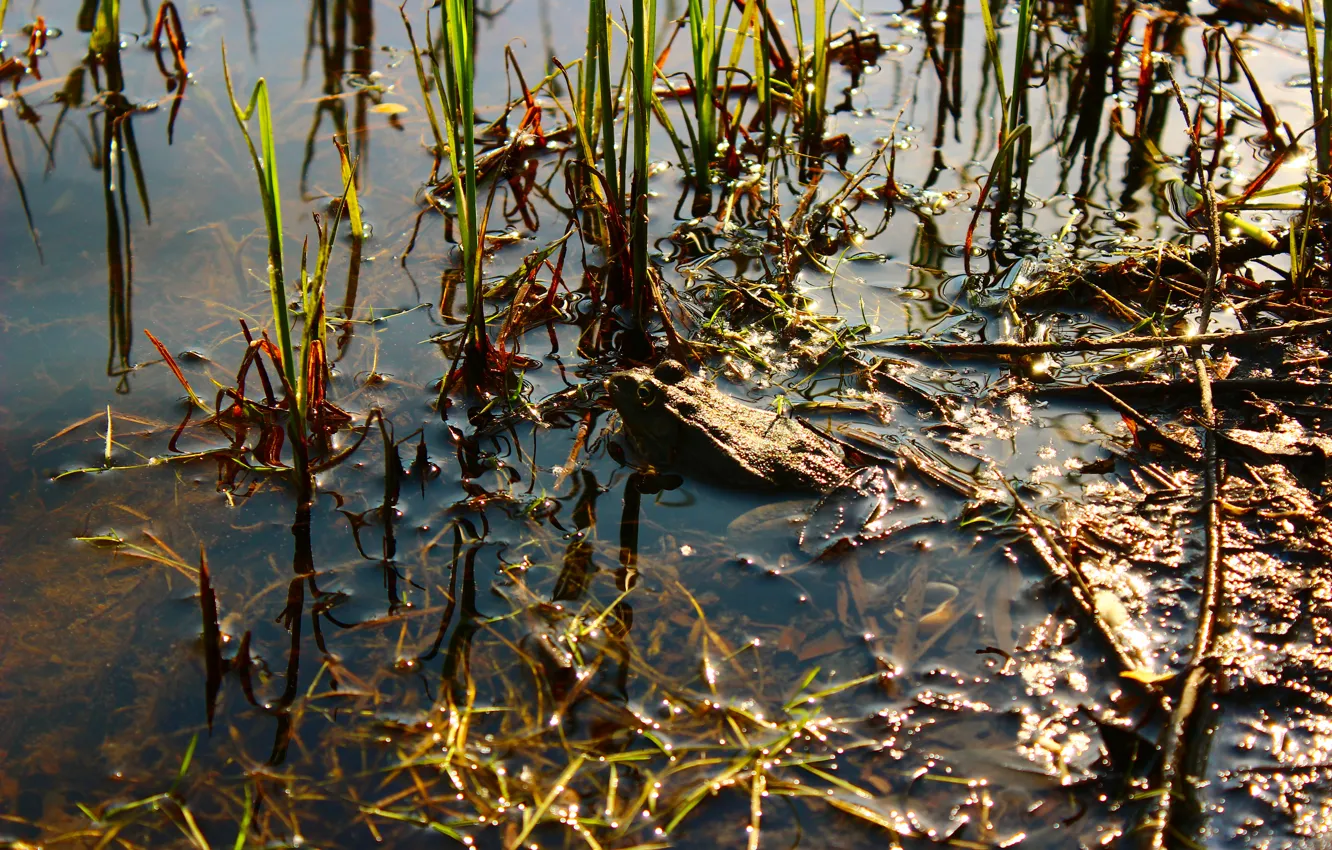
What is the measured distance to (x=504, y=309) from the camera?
4223 mm

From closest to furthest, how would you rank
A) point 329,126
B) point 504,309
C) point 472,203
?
point 472,203, point 504,309, point 329,126

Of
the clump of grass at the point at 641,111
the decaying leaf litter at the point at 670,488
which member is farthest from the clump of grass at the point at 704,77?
the clump of grass at the point at 641,111

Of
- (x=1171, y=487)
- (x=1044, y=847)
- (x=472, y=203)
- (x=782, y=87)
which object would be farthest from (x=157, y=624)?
(x=782, y=87)

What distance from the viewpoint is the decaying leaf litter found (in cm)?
257

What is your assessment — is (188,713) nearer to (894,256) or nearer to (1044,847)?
(1044,847)

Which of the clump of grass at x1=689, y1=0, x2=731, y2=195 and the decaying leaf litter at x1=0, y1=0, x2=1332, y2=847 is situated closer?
the decaying leaf litter at x1=0, y1=0, x2=1332, y2=847

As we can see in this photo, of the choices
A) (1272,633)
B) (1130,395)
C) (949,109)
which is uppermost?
(949,109)

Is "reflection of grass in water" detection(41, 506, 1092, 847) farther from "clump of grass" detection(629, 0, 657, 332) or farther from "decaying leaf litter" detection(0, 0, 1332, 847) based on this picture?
"clump of grass" detection(629, 0, 657, 332)

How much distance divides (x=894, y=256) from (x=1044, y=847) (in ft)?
9.17

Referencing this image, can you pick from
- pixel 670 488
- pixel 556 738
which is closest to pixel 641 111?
pixel 670 488

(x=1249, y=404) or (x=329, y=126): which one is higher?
(x=329, y=126)

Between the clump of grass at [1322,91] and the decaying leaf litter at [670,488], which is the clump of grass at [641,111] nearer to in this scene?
the decaying leaf litter at [670,488]

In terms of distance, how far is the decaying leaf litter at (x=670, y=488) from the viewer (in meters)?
2.57

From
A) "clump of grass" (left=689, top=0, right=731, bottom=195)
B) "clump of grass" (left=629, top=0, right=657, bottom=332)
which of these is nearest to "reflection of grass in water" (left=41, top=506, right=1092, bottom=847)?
"clump of grass" (left=629, top=0, right=657, bottom=332)
